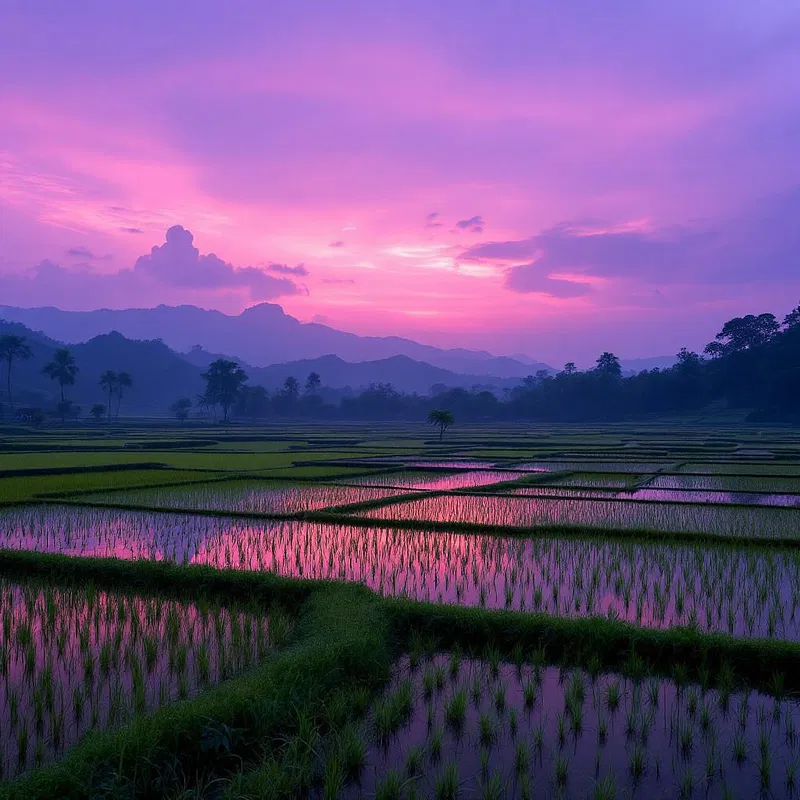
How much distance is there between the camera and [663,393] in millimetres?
75188

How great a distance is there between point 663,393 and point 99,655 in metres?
76.5

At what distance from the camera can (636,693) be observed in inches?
203

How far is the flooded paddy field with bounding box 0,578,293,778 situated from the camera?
176 inches

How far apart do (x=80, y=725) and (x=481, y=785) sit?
8.64 ft

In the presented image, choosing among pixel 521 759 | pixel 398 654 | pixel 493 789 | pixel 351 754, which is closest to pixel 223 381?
pixel 398 654

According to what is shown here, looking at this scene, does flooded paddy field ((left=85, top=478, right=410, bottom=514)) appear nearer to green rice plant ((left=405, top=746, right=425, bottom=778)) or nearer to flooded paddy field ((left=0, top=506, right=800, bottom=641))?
flooded paddy field ((left=0, top=506, right=800, bottom=641))

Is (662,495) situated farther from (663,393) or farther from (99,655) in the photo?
(663,393)

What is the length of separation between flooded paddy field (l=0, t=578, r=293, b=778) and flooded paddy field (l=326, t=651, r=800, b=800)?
5.01 ft

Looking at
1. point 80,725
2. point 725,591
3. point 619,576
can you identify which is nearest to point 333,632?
point 80,725

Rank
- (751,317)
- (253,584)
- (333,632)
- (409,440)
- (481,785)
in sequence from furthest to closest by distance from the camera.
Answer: (751,317) → (409,440) → (253,584) → (333,632) → (481,785)

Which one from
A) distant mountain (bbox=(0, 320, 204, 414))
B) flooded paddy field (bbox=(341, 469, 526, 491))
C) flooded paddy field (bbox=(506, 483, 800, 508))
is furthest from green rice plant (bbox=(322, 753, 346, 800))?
distant mountain (bbox=(0, 320, 204, 414))

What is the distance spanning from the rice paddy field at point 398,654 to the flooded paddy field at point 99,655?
26 millimetres

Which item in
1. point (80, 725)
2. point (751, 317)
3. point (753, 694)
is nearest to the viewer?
point (80, 725)

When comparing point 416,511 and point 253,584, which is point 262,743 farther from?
point 416,511
